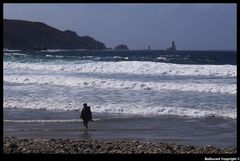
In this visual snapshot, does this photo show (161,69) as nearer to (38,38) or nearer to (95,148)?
(95,148)

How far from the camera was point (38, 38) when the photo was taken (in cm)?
14500

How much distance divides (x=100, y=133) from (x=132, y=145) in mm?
2651

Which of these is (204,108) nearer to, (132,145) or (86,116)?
(86,116)

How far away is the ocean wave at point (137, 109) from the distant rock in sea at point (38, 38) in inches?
4039

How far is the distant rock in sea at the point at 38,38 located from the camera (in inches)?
5153

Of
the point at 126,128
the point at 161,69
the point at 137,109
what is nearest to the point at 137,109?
the point at 137,109

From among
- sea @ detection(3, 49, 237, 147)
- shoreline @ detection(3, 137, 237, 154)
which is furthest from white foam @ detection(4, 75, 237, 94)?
shoreline @ detection(3, 137, 237, 154)

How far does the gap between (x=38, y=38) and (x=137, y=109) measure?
432ft

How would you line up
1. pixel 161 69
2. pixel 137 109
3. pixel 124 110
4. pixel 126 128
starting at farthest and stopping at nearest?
1. pixel 161 69
2. pixel 137 109
3. pixel 124 110
4. pixel 126 128

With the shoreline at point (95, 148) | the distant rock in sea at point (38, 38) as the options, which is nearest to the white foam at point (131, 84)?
the shoreline at point (95, 148)

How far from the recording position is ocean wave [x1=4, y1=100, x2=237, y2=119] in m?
15.3

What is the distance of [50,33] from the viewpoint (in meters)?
152

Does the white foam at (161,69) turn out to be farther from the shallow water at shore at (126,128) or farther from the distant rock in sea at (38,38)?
the distant rock in sea at (38,38)
